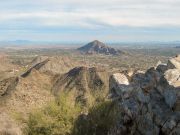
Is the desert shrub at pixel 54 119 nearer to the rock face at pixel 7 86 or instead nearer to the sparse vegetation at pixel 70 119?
the sparse vegetation at pixel 70 119

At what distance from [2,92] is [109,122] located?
89077 millimetres

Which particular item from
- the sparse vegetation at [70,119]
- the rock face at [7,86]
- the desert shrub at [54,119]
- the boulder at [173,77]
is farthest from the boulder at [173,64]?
the rock face at [7,86]

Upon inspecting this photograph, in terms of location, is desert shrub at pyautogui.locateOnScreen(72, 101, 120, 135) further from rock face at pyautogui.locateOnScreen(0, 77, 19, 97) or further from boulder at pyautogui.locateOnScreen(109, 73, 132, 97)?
rock face at pyautogui.locateOnScreen(0, 77, 19, 97)

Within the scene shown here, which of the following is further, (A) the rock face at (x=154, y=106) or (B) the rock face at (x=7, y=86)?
(B) the rock face at (x=7, y=86)

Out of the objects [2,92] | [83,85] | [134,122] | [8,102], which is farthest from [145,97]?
[83,85]

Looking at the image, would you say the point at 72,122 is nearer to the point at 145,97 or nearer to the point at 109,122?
the point at 109,122

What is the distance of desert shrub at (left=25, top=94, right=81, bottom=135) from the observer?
35250 millimetres

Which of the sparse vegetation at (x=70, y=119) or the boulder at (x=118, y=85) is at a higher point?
the boulder at (x=118, y=85)

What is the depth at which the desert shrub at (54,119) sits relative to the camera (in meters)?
35.2

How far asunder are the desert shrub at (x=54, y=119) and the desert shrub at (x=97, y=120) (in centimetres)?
121

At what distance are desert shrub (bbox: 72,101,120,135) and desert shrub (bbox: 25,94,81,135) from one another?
1.21 m

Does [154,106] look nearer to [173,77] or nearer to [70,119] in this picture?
[173,77]

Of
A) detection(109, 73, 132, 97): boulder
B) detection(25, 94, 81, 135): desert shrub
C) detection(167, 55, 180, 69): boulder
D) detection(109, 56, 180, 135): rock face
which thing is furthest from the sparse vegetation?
detection(167, 55, 180, 69): boulder

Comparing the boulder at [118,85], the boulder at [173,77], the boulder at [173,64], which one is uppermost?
the boulder at [173,64]
